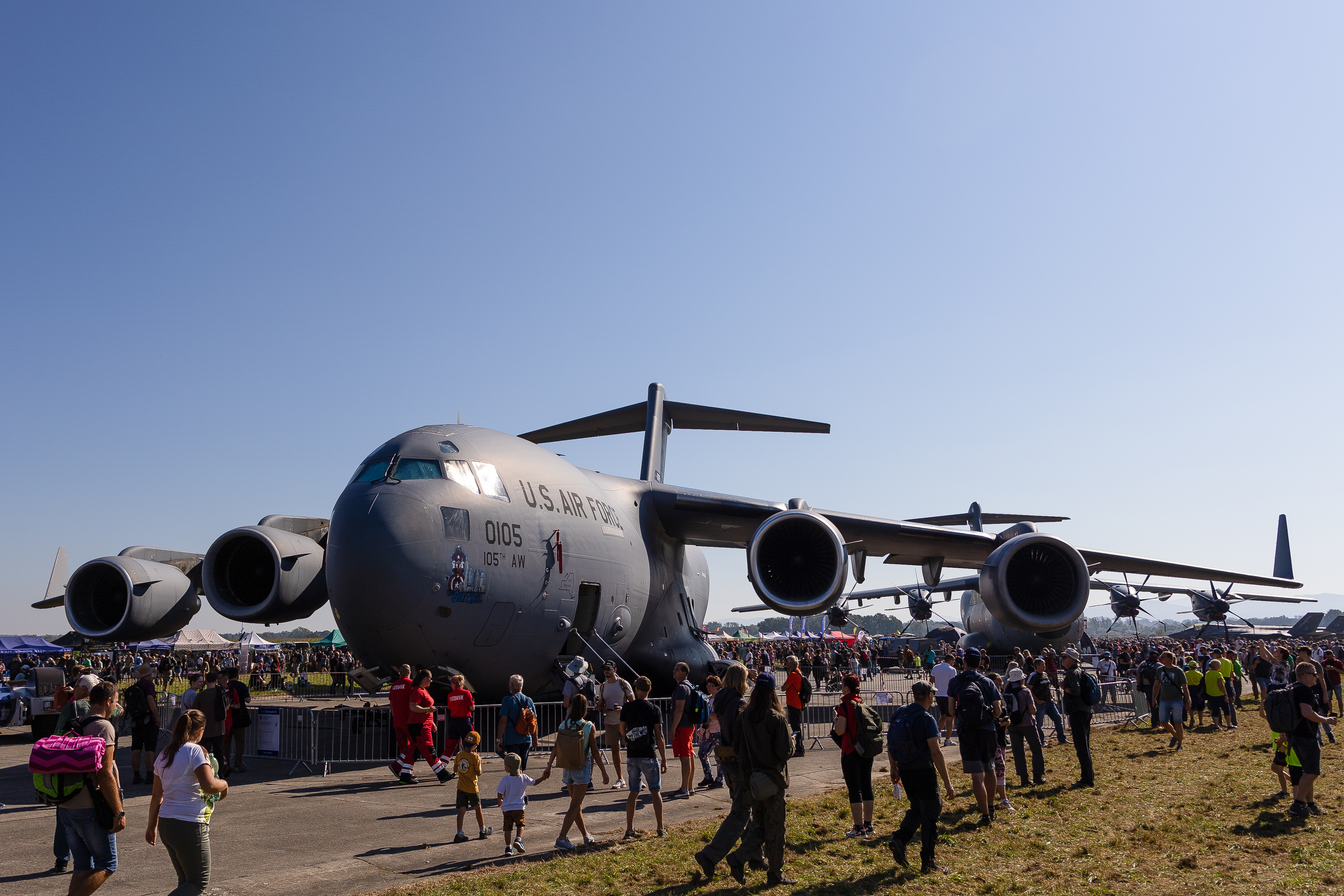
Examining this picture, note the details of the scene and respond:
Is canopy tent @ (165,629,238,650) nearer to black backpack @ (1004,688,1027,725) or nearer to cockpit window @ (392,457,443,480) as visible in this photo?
cockpit window @ (392,457,443,480)

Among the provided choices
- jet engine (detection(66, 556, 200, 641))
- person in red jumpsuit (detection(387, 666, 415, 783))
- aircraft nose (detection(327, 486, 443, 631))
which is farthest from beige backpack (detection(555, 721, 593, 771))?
jet engine (detection(66, 556, 200, 641))

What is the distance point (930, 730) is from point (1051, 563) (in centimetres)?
1037

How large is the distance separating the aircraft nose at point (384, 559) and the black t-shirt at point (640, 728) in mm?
3784

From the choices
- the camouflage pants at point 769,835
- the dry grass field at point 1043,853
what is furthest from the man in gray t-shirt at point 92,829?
the camouflage pants at point 769,835

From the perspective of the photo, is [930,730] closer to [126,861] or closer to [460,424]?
[126,861]

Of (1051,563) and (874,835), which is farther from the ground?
(1051,563)

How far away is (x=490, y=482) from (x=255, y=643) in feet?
146

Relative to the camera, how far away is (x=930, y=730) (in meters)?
7.07

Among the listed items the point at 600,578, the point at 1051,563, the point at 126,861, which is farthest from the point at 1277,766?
the point at 126,861

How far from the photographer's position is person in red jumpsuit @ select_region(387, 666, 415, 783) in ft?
34.9

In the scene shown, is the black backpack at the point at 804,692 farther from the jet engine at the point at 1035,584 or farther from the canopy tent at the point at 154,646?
the canopy tent at the point at 154,646

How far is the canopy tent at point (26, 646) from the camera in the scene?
1511 inches

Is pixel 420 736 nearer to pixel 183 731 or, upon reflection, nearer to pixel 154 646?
pixel 183 731

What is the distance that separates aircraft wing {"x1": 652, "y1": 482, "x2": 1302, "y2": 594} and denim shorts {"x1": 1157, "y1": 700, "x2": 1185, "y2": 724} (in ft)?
13.2
